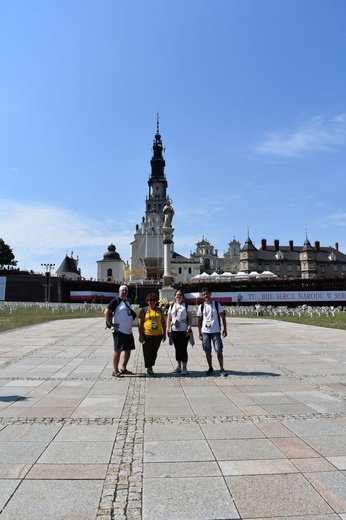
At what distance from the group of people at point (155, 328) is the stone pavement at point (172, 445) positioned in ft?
1.40

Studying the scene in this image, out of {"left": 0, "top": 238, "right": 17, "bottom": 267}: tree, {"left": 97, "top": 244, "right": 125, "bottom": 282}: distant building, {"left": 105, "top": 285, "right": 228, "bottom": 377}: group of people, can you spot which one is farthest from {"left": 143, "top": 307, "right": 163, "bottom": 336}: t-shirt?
{"left": 97, "top": 244, "right": 125, "bottom": 282}: distant building

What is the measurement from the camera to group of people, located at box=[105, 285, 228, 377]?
8.58 m

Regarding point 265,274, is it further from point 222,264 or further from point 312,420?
point 222,264

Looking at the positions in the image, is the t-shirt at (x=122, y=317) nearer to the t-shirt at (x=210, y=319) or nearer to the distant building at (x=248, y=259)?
the t-shirt at (x=210, y=319)

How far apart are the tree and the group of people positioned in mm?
71916

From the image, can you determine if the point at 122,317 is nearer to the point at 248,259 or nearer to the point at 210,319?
the point at 210,319

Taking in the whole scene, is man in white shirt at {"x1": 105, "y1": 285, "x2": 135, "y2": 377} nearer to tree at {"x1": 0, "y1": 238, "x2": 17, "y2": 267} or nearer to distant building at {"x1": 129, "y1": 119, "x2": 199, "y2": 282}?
tree at {"x1": 0, "y1": 238, "x2": 17, "y2": 267}

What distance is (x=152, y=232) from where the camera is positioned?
10556 cm

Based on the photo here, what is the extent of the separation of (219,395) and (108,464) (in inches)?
130

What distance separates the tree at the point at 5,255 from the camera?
74.9 metres

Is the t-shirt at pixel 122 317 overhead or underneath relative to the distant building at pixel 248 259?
underneath

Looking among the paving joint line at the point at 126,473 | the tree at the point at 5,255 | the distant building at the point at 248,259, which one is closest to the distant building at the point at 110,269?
the distant building at the point at 248,259

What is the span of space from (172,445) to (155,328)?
419 centimetres

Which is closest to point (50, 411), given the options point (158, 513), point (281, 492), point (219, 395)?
point (219, 395)
